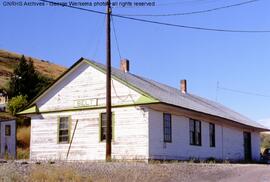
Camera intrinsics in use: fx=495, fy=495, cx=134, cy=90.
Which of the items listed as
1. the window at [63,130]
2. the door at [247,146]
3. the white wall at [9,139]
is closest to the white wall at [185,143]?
the door at [247,146]

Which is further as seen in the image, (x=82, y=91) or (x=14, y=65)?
(x=14, y=65)

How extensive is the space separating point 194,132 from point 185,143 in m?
1.74

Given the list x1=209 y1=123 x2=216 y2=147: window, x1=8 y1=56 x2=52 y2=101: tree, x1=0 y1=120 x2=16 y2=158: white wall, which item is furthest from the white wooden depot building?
x1=8 y1=56 x2=52 y2=101: tree

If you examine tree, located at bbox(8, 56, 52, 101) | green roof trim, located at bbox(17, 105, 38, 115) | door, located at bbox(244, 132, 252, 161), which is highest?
tree, located at bbox(8, 56, 52, 101)

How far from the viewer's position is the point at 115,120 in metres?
26.5

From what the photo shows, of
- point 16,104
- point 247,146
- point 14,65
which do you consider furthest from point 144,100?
point 14,65

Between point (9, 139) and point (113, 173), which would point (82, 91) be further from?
point (113, 173)

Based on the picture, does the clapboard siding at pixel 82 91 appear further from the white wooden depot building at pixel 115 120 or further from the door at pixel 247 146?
the door at pixel 247 146

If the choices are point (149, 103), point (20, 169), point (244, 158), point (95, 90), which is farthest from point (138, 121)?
point (244, 158)

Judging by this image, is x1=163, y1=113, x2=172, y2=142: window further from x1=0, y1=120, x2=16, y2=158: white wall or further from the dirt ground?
x1=0, y1=120, x2=16, y2=158: white wall

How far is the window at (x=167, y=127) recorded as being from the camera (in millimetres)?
26906

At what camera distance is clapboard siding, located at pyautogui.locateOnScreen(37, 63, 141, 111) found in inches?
1043

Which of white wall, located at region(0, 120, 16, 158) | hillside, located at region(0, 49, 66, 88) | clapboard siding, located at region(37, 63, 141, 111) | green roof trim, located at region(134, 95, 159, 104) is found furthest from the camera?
hillside, located at region(0, 49, 66, 88)

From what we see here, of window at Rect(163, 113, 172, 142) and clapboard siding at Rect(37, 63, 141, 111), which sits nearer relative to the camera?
clapboard siding at Rect(37, 63, 141, 111)
